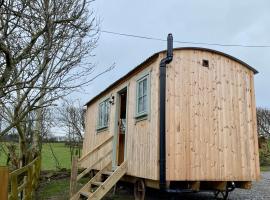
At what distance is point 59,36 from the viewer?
4250mm

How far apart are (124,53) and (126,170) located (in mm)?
4776

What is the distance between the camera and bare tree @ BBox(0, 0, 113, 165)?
11.9 ft

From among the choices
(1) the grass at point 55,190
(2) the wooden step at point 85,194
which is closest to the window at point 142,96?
(2) the wooden step at point 85,194

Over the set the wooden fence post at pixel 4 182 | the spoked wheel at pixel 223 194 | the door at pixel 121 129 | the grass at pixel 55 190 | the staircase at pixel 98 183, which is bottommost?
the grass at pixel 55 190

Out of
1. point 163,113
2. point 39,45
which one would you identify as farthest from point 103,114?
point 39,45

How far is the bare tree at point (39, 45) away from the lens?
11.9ft

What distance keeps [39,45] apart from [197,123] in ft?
12.6

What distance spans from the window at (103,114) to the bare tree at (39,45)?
4795 millimetres

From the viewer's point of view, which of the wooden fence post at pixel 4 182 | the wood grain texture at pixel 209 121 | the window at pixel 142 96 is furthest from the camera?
the window at pixel 142 96

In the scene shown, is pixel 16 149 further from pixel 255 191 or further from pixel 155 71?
pixel 255 191

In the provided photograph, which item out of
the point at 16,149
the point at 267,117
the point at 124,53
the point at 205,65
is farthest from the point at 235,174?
the point at 267,117

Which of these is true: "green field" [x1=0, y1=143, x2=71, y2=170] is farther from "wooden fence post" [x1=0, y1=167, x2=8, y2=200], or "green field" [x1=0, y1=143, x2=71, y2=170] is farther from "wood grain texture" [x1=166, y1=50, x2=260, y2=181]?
"wooden fence post" [x1=0, y1=167, x2=8, y2=200]

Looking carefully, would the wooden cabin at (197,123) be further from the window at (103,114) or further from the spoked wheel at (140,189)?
the window at (103,114)

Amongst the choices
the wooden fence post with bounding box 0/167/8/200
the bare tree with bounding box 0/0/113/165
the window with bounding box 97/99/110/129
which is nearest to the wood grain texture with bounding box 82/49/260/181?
the bare tree with bounding box 0/0/113/165
